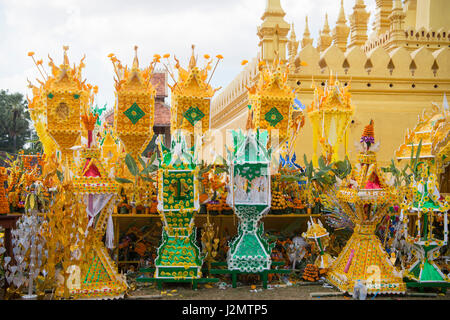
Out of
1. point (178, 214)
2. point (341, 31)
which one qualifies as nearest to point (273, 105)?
point (178, 214)

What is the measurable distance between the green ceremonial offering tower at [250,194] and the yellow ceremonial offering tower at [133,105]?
3316mm

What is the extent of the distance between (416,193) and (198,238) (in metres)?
3.35

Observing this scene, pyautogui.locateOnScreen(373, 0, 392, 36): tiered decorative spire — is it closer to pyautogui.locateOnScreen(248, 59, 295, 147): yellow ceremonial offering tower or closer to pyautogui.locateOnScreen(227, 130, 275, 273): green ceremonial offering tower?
pyautogui.locateOnScreen(248, 59, 295, 147): yellow ceremonial offering tower

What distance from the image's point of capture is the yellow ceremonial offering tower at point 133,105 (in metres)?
8.85

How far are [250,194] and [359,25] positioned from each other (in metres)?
11.5

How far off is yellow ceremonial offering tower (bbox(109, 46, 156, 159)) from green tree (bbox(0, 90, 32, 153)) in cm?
1821

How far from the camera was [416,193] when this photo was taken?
19.4ft

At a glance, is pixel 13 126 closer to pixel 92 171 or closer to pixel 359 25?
pixel 359 25

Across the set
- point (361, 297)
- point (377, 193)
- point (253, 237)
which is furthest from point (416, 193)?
point (253, 237)

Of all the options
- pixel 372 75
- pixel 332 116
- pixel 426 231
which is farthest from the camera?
pixel 372 75

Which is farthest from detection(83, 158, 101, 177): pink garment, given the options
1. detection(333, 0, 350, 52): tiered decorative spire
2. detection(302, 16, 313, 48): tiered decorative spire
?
detection(302, 16, 313, 48): tiered decorative spire

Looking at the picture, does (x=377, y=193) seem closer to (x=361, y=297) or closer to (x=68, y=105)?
(x=361, y=297)

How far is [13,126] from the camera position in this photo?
25.0 m

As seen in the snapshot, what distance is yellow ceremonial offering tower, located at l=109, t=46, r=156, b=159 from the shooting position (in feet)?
29.0
